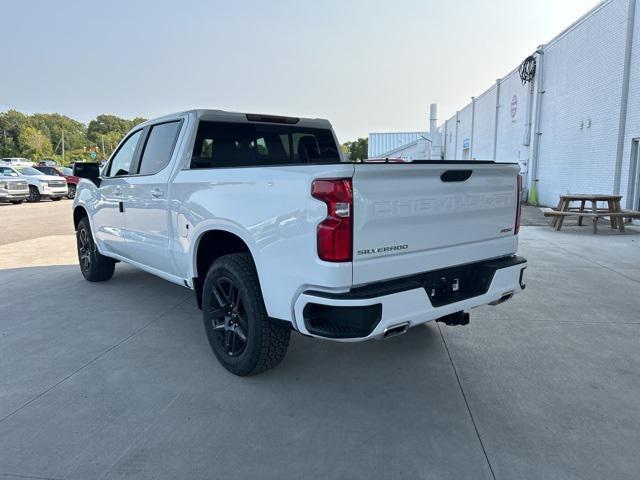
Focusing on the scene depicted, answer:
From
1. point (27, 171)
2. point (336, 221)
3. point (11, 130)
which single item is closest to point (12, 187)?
point (27, 171)

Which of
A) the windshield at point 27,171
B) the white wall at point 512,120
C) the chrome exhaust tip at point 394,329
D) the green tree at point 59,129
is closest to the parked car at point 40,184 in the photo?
the windshield at point 27,171

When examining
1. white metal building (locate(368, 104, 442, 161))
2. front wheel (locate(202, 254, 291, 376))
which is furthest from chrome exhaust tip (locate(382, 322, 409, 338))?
white metal building (locate(368, 104, 442, 161))

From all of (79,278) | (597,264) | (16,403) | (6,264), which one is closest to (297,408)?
(16,403)

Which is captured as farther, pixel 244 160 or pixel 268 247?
pixel 244 160

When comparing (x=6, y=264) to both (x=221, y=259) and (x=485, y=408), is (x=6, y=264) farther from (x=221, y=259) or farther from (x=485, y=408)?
(x=485, y=408)

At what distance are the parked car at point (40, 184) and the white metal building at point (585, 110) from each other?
21.7 meters

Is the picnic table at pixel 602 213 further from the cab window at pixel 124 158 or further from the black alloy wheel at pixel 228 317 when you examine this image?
the black alloy wheel at pixel 228 317

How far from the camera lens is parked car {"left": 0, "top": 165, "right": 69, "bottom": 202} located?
22.6m

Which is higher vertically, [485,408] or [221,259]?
[221,259]

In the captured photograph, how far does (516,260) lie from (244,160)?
8.45 ft

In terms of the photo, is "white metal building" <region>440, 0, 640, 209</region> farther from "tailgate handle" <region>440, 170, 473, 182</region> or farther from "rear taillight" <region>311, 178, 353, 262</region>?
"rear taillight" <region>311, 178, 353, 262</region>

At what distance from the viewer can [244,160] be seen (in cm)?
458

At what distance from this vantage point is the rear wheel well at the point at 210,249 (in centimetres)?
363

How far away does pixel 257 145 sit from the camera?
4680 millimetres
